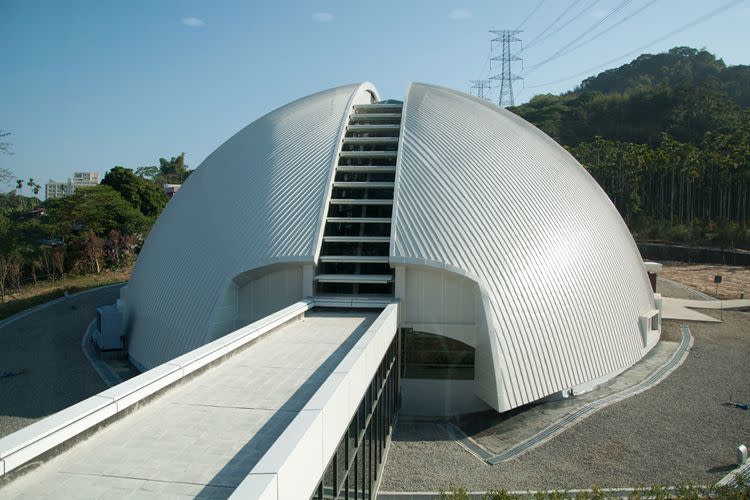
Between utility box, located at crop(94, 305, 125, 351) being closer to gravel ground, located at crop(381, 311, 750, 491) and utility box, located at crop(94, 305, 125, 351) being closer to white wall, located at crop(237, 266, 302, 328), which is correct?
white wall, located at crop(237, 266, 302, 328)

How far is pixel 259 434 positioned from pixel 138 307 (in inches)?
661

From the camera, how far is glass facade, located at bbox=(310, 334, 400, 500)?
9.02m

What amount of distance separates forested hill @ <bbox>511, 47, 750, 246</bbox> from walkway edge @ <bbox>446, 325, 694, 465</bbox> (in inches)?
1851

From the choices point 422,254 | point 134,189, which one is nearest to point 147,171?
point 134,189

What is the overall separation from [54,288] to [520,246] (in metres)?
40.4

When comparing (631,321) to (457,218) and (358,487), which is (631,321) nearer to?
(457,218)

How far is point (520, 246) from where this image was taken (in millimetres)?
18516

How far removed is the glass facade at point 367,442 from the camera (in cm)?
902

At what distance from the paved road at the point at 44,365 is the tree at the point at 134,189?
38.0 meters

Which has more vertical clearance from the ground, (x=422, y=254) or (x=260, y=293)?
(x=422, y=254)

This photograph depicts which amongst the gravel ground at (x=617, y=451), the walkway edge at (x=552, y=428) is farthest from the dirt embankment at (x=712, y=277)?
the gravel ground at (x=617, y=451)

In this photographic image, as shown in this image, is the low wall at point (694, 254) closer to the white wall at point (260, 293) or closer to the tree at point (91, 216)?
the white wall at point (260, 293)

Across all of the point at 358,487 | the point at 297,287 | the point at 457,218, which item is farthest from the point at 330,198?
the point at 358,487

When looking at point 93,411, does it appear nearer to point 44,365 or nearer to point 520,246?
point 520,246
